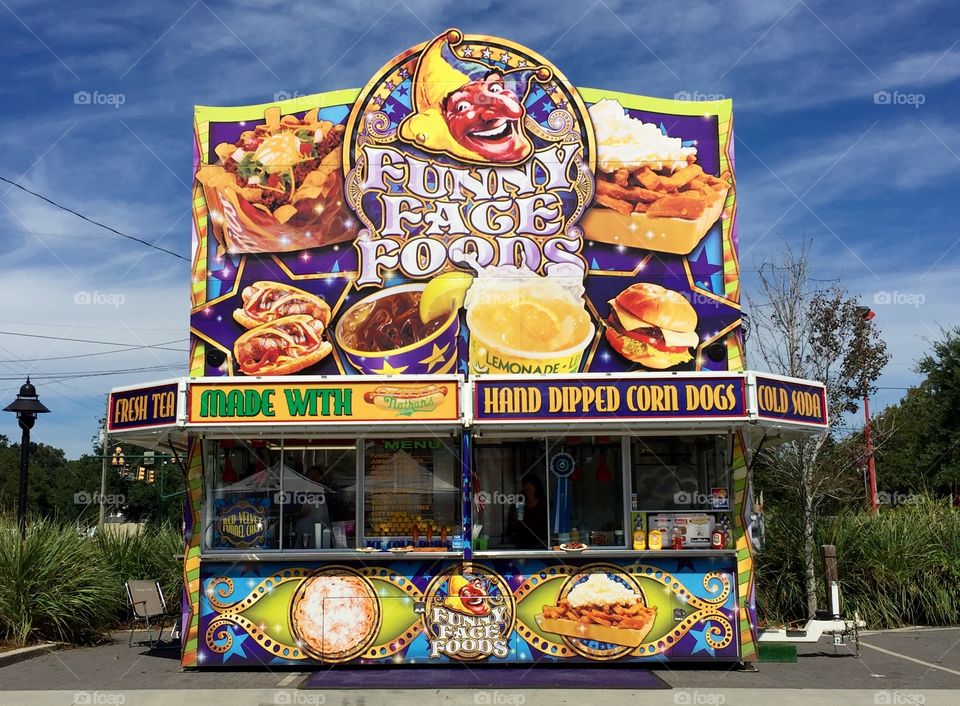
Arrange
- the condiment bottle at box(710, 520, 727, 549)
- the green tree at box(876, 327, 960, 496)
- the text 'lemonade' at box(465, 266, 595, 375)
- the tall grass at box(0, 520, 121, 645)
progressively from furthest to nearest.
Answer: the green tree at box(876, 327, 960, 496) → the tall grass at box(0, 520, 121, 645) → the text 'lemonade' at box(465, 266, 595, 375) → the condiment bottle at box(710, 520, 727, 549)

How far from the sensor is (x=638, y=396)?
415 inches

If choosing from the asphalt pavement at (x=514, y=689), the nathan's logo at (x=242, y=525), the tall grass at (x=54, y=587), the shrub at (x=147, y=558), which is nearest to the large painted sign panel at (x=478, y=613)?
the asphalt pavement at (x=514, y=689)

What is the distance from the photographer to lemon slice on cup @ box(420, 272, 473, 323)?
11.4 metres

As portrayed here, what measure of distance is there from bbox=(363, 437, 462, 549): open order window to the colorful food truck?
28mm

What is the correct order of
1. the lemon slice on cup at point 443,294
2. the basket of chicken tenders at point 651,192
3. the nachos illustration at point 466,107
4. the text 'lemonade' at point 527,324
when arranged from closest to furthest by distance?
the text 'lemonade' at point 527,324
the lemon slice on cup at point 443,294
the basket of chicken tenders at point 651,192
the nachos illustration at point 466,107

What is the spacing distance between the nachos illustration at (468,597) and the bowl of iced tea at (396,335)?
2.65 metres

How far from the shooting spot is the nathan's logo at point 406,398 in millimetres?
10602

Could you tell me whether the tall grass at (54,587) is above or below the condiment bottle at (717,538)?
below

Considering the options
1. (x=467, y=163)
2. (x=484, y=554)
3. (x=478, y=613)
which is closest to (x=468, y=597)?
(x=478, y=613)

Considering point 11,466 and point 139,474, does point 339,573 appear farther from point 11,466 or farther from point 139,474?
point 11,466

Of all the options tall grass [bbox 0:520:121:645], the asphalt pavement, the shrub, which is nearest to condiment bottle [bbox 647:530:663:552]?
the asphalt pavement

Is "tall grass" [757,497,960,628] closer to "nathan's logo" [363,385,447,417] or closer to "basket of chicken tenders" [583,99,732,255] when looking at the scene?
Answer: "basket of chicken tenders" [583,99,732,255]

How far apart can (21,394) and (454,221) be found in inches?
337

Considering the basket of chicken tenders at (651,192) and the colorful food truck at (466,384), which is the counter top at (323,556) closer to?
the colorful food truck at (466,384)
